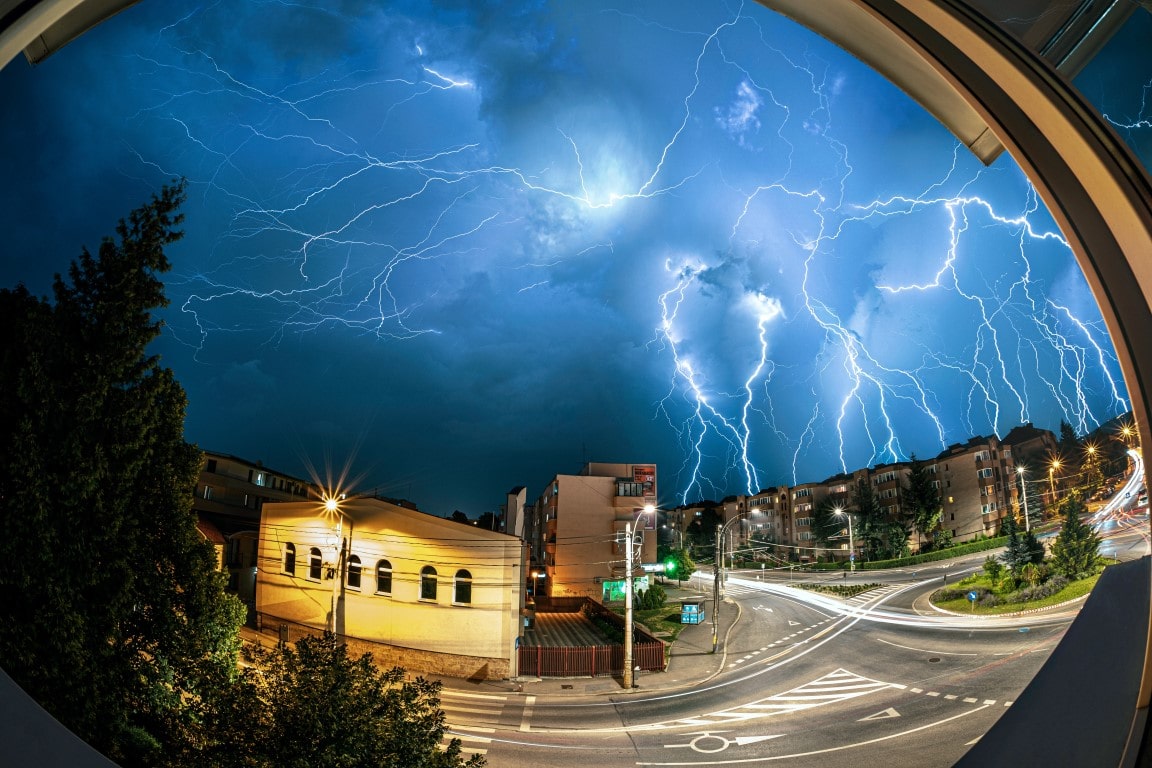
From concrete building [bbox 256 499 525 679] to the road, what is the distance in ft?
5.57

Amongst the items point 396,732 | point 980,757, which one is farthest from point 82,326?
point 980,757

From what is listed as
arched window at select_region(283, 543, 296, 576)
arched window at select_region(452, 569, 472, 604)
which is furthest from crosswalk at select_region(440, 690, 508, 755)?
arched window at select_region(283, 543, 296, 576)

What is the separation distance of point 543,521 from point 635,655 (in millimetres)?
21256

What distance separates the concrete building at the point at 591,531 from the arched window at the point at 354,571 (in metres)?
16.4

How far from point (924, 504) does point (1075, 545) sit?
13.1m

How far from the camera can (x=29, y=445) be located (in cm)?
472

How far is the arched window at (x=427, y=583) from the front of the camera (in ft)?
52.7

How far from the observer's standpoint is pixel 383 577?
53.4ft

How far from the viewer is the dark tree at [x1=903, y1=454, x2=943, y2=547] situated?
918 inches

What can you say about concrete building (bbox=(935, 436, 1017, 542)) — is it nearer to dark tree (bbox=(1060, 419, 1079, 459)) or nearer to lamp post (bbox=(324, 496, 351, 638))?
dark tree (bbox=(1060, 419, 1079, 459))

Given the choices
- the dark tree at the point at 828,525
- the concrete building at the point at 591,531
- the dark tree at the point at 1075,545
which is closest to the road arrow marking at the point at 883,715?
the dark tree at the point at 1075,545

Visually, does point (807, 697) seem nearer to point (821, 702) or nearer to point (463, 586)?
point (821, 702)

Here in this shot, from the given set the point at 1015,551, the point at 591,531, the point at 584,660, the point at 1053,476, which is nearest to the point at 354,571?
the point at 584,660

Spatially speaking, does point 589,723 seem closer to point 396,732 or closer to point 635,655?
point 635,655
